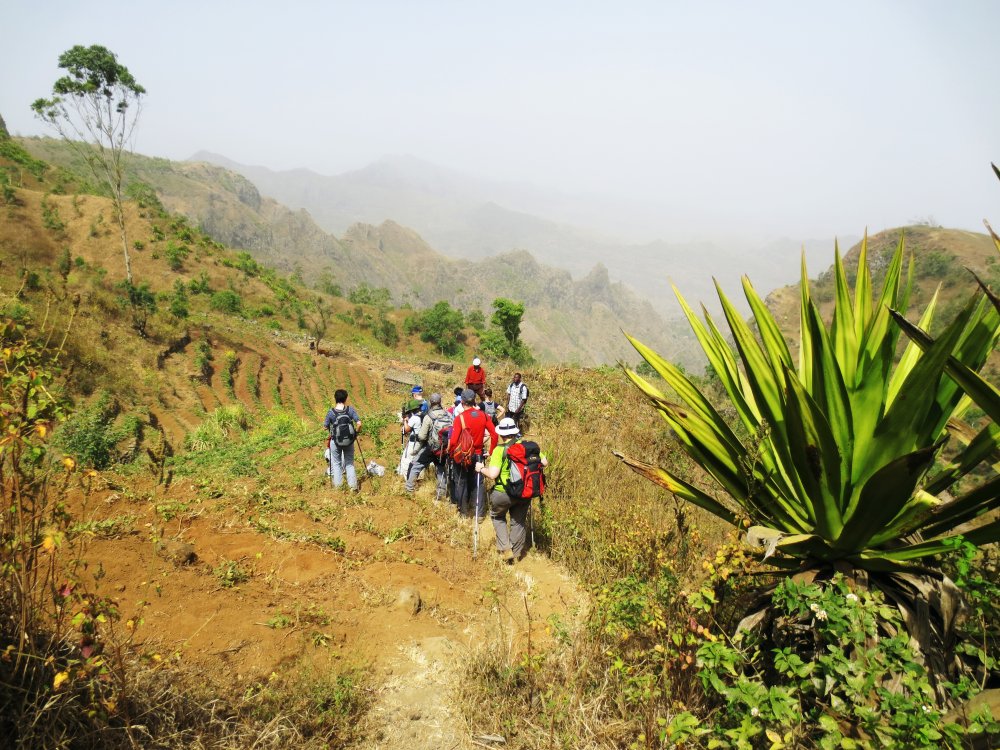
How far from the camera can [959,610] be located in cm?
199

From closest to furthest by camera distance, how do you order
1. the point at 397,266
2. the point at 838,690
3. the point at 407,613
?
the point at 838,690
the point at 407,613
the point at 397,266

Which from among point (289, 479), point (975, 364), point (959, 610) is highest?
point (975, 364)

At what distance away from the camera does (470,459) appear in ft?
18.8

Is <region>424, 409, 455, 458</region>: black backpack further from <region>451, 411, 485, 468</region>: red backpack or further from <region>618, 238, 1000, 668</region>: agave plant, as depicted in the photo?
<region>618, 238, 1000, 668</region>: agave plant

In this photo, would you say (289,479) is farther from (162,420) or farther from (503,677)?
(162,420)

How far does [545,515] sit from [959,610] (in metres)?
3.63

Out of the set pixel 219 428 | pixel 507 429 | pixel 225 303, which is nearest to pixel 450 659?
pixel 507 429

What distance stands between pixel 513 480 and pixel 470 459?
123 cm

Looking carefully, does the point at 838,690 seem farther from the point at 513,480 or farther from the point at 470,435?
the point at 470,435

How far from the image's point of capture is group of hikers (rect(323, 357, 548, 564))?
466 centimetres

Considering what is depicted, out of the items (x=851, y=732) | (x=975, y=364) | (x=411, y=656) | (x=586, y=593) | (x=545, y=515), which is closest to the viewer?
(x=851, y=732)

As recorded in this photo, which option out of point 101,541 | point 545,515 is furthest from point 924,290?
point 101,541

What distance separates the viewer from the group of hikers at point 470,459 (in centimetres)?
466

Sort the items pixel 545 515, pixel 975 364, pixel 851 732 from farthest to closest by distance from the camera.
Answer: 1. pixel 545 515
2. pixel 975 364
3. pixel 851 732
